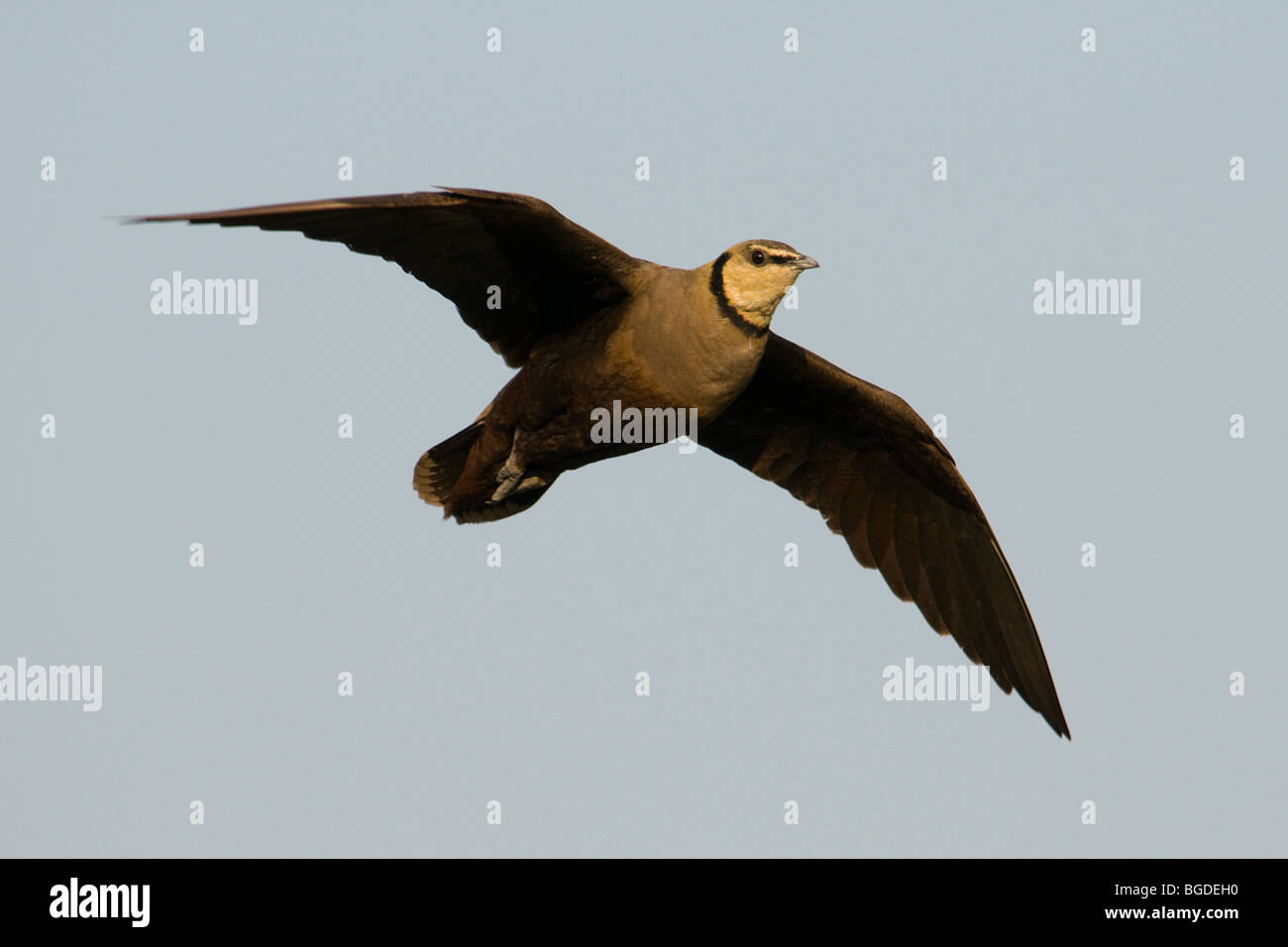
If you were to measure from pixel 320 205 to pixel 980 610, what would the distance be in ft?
19.4

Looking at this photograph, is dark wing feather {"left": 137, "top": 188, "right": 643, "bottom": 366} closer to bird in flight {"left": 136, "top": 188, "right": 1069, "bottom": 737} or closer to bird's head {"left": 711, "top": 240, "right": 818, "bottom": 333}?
bird in flight {"left": 136, "top": 188, "right": 1069, "bottom": 737}

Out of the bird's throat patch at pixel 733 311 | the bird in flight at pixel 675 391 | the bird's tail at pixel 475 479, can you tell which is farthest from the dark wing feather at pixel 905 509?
the bird's throat patch at pixel 733 311

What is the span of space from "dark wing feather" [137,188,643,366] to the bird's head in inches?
29.2

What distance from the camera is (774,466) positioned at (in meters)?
12.2

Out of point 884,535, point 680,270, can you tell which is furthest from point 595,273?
point 884,535

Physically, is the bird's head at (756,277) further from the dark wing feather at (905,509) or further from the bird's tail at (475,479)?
the dark wing feather at (905,509)

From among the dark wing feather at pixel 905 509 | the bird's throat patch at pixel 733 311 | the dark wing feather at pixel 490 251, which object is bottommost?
the dark wing feather at pixel 905 509

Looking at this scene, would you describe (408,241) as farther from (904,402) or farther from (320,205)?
(904,402)

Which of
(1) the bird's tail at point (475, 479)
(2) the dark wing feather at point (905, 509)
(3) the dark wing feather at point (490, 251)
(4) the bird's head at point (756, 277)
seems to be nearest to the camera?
(3) the dark wing feather at point (490, 251)

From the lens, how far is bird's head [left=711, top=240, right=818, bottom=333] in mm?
9539

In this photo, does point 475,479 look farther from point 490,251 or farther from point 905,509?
point 905,509

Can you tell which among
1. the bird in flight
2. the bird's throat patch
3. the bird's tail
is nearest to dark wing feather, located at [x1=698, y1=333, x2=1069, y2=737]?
the bird in flight

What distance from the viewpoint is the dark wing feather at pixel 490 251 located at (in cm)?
905

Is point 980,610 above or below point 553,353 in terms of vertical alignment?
below
